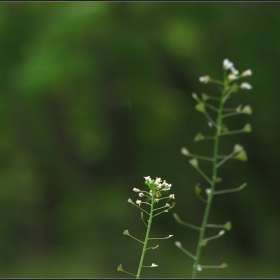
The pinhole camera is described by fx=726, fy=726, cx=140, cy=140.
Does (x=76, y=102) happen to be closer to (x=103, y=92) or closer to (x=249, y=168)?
(x=103, y=92)

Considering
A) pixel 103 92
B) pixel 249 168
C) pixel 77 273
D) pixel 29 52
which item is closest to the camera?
pixel 77 273

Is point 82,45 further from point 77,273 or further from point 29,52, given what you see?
point 77,273

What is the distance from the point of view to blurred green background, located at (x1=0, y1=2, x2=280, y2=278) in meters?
9.13

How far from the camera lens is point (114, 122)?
32.7 feet

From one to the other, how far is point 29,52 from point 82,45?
68 cm

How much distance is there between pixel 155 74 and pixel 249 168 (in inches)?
82.9

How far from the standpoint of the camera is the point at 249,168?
34.6 feet

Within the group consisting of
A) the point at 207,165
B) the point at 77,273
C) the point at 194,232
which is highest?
the point at 207,165

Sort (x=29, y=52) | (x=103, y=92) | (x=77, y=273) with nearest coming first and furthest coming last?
(x=77, y=273) → (x=29, y=52) → (x=103, y=92)

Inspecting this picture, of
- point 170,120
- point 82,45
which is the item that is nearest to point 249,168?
point 170,120

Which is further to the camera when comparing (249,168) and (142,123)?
(249,168)

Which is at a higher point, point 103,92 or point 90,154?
point 103,92

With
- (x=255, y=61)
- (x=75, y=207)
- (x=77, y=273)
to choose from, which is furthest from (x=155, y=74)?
(x=77, y=273)

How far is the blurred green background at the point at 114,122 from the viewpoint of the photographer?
9.13 m
